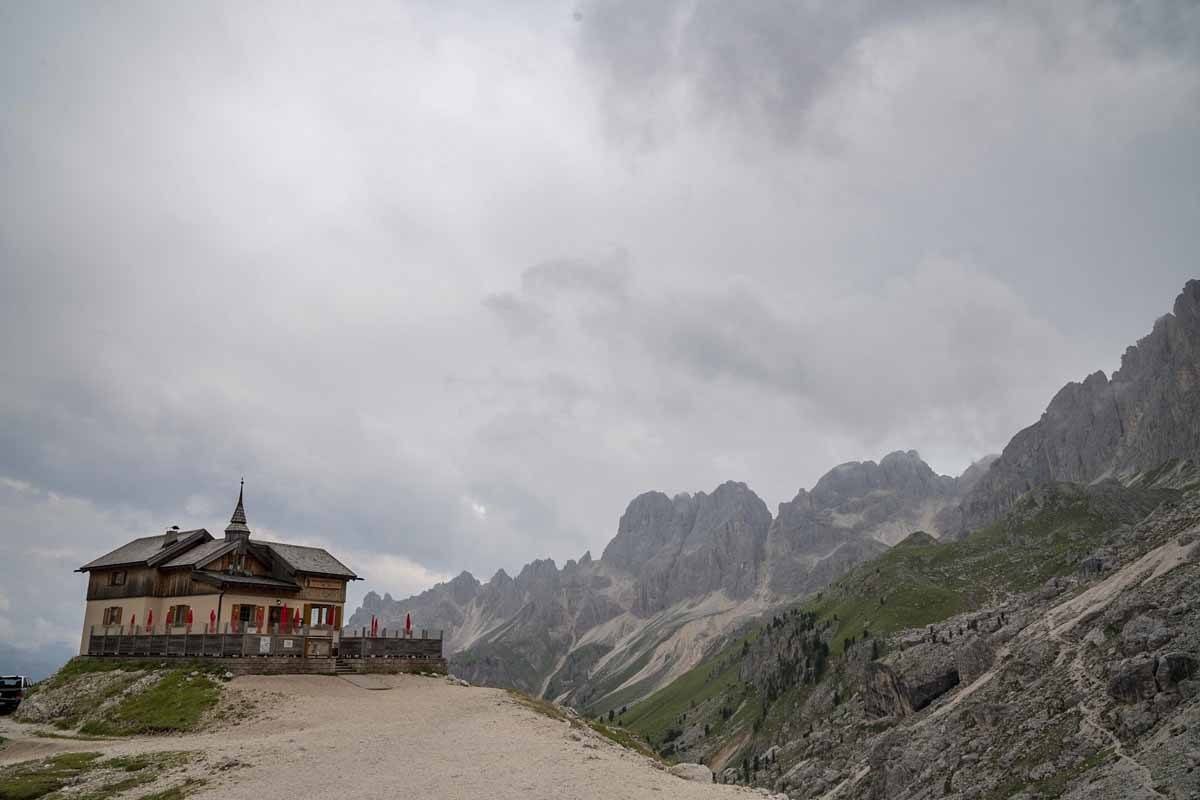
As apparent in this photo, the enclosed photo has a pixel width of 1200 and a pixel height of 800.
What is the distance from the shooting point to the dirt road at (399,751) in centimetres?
2648

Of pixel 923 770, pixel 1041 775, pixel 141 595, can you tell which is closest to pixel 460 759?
pixel 141 595

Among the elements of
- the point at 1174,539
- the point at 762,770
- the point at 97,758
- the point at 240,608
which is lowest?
the point at 762,770

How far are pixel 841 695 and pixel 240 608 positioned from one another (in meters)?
149

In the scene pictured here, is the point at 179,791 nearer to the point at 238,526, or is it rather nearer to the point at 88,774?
the point at 88,774

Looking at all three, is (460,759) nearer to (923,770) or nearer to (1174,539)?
(923,770)

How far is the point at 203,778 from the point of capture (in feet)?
93.2

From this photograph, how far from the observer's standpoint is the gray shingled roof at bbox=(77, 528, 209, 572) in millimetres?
69562

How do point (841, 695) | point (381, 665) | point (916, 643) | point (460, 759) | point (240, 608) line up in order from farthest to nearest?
point (841, 695) → point (916, 643) → point (240, 608) → point (381, 665) → point (460, 759)

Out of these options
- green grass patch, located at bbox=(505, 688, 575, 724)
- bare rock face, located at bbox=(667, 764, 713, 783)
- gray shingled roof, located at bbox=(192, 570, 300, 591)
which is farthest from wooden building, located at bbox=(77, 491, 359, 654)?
bare rock face, located at bbox=(667, 764, 713, 783)

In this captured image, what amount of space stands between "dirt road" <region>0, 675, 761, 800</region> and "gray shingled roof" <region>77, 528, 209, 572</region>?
2221cm

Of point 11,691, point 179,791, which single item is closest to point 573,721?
point 179,791

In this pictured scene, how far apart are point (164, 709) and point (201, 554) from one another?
84.3 ft

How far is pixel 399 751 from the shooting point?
31891mm

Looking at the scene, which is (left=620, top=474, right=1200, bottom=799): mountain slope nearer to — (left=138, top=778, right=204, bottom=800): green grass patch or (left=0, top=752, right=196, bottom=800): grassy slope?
(left=138, top=778, right=204, bottom=800): green grass patch
